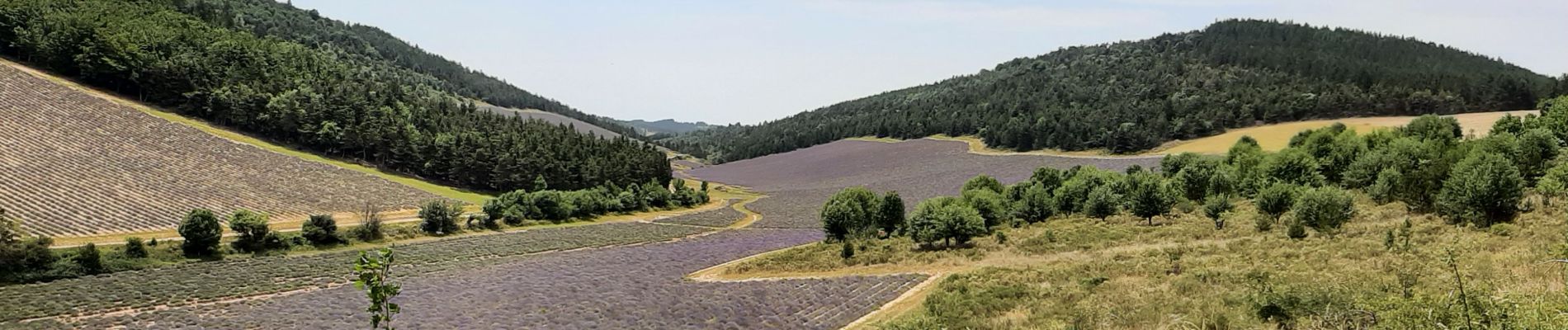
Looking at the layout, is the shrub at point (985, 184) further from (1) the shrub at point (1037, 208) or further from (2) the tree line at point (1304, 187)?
(1) the shrub at point (1037, 208)

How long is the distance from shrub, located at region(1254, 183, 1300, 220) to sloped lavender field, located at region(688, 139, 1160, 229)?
47988mm

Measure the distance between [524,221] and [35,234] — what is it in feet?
133

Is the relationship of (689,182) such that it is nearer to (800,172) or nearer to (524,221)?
(800,172)

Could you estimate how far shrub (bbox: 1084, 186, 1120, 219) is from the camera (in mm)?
62781

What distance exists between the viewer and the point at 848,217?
210 feet

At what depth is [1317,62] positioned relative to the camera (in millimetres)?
149875

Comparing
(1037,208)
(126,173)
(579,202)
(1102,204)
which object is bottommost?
(579,202)

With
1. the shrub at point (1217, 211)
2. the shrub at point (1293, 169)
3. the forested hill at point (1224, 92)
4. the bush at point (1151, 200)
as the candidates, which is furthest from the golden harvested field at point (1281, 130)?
the shrub at point (1217, 211)

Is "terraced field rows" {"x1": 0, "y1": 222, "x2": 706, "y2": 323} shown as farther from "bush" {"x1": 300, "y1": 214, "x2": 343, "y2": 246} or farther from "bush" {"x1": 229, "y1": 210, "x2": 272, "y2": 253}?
"bush" {"x1": 229, "y1": 210, "x2": 272, "y2": 253}

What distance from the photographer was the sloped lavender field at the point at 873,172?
103812 mm

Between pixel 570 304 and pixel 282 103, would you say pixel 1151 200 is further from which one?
pixel 282 103

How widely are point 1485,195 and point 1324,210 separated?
650 cm

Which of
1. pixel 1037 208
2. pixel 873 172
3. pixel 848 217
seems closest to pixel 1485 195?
pixel 1037 208

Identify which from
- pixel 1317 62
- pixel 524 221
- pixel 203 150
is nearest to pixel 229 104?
pixel 203 150
